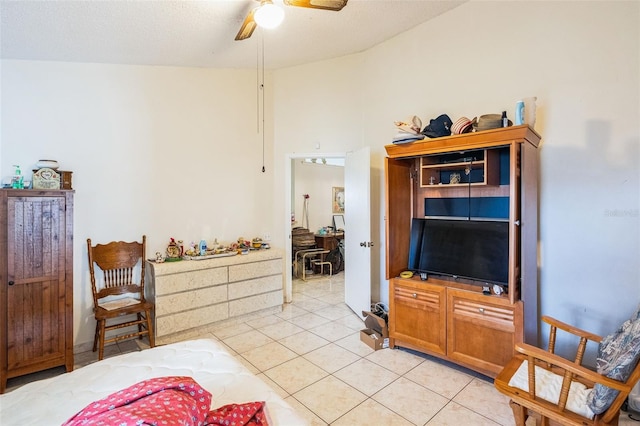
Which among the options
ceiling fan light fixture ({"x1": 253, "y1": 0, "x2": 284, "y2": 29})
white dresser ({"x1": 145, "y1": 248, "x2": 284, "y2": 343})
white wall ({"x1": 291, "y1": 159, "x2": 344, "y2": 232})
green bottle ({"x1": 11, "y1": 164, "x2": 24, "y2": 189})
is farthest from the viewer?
white wall ({"x1": 291, "y1": 159, "x2": 344, "y2": 232})

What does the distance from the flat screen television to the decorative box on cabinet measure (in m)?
3.13

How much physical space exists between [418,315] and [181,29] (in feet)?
11.2

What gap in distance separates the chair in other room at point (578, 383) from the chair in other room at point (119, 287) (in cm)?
307

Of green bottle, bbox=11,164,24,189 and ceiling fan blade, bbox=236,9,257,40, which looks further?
green bottle, bbox=11,164,24,189

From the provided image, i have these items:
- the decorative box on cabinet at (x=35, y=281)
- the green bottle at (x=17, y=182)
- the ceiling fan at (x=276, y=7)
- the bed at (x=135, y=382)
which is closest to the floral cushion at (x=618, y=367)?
the bed at (x=135, y=382)

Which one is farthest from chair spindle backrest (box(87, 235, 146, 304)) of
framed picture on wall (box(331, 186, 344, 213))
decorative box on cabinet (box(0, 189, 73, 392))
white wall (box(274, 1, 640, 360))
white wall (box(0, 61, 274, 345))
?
framed picture on wall (box(331, 186, 344, 213))

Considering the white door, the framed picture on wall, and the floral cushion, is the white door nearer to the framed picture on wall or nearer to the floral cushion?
the floral cushion

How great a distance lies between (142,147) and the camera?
11.3 ft

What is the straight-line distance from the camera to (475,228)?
107 inches

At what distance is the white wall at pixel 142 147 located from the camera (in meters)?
2.93

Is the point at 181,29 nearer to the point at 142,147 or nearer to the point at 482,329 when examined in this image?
the point at 142,147

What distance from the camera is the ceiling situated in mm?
2443

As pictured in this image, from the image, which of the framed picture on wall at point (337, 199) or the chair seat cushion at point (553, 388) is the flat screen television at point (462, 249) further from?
the framed picture on wall at point (337, 199)

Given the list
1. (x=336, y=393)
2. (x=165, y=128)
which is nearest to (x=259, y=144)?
(x=165, y=128)
